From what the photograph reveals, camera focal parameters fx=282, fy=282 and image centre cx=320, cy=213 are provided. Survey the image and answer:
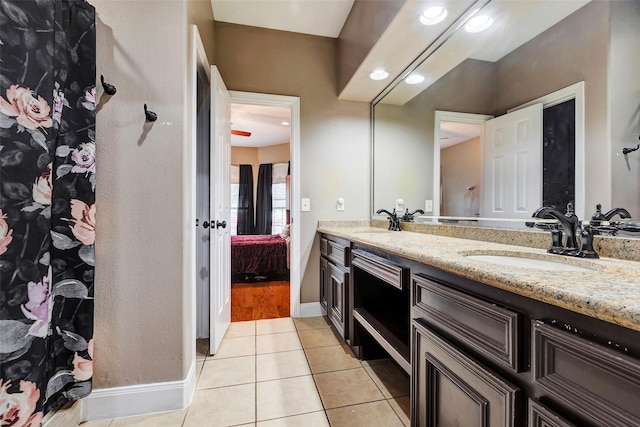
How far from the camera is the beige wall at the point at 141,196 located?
1365 millimetres

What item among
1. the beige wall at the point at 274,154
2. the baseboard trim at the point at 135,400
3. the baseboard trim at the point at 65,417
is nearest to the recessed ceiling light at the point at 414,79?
the baseboard trim at the point at 135,400

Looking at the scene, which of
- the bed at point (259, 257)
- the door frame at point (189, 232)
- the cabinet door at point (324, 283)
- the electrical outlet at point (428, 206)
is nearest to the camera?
the door frame at point (189, 232)

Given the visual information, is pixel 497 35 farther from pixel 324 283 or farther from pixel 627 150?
pixel 324 283

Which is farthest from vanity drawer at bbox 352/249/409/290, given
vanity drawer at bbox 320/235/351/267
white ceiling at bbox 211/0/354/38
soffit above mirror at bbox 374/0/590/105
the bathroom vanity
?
white ceiling at bbox 211/0/354/38

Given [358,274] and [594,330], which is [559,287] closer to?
[594,330]

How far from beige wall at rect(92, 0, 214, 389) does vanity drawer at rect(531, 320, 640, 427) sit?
4.73 ft

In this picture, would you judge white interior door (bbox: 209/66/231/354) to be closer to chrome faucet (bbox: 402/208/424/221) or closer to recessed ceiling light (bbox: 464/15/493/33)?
chrome faucet (bbox: 402/208/424/221)

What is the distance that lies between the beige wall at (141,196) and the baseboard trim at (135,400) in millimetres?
37

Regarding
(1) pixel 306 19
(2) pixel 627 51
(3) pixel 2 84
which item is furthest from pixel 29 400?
(1) pixel 306 19

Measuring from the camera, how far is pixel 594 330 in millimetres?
521

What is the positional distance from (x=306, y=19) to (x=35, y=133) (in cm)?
220

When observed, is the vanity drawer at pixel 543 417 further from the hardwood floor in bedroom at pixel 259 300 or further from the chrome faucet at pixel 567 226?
the hardwood floor in bedroom at pixel 259 300

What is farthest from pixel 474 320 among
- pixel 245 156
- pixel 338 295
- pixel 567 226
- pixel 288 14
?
pixel 245 156

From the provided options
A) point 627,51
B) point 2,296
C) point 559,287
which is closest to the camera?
point 559,287
